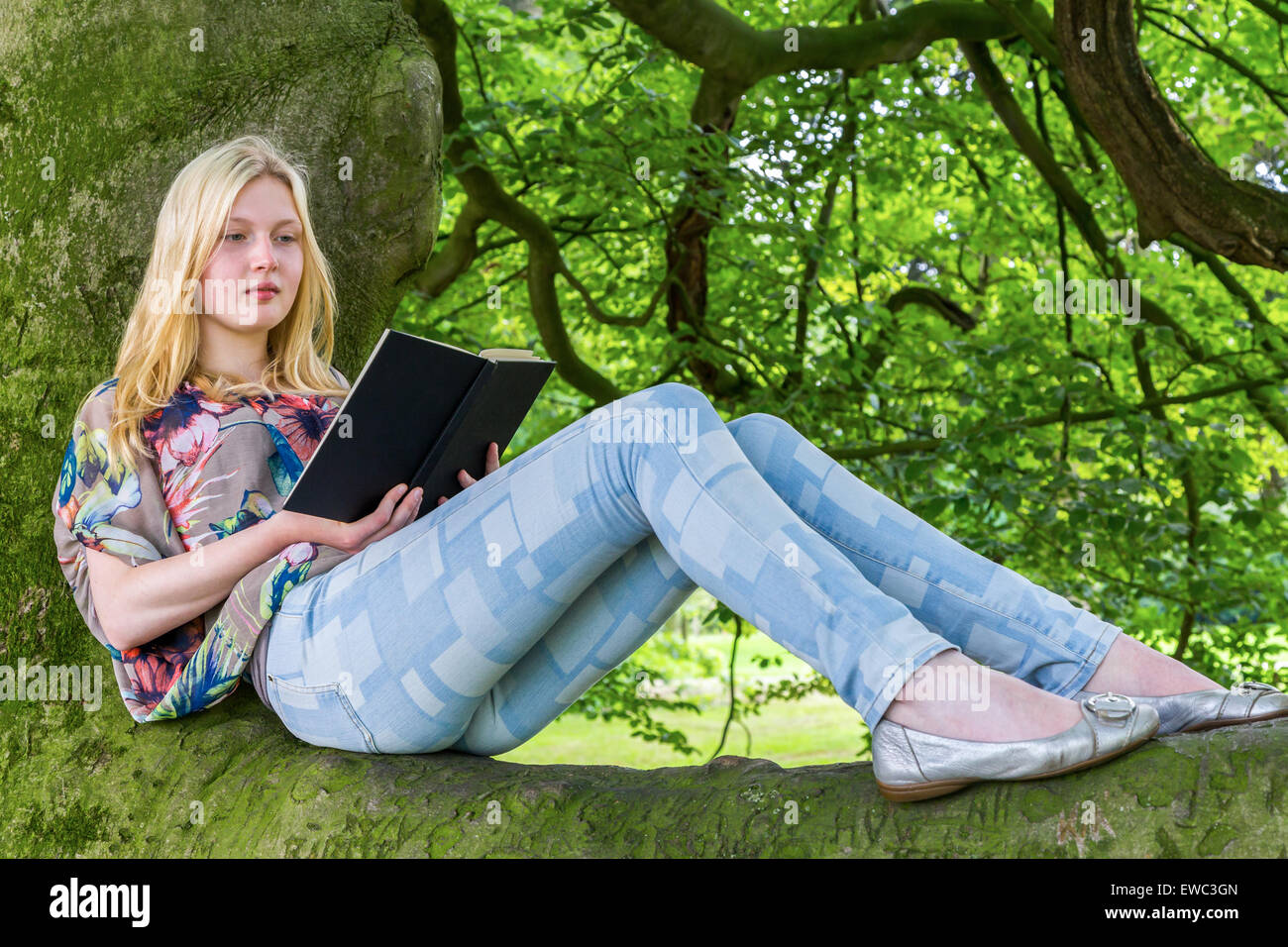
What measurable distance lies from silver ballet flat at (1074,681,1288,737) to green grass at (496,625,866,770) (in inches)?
301

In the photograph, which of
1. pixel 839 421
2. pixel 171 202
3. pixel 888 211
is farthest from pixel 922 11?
pixel 171 202

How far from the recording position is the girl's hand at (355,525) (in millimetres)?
1987

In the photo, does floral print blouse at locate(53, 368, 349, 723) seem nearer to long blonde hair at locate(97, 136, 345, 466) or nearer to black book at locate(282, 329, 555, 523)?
long blonde hair at locate(97, 136, 345, 466)

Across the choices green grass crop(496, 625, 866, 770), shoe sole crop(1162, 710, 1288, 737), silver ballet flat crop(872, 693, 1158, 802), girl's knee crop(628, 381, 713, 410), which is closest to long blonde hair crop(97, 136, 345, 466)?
girl's knee crop(628, 381, 713, 410)

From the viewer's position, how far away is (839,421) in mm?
5016

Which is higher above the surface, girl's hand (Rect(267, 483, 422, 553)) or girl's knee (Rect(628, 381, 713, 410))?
girl's knee (Rect(628, 381, 713, 410))

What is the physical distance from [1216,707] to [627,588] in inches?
37.0

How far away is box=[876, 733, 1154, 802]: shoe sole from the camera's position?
156 centimetres

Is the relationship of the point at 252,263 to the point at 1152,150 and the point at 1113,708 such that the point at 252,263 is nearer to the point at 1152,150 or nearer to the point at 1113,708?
the point at 1113,708

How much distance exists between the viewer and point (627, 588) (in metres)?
2.05

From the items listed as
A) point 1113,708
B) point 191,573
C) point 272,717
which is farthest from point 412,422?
point 1113,708

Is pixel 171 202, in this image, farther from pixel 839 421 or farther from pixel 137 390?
pixel 839 421

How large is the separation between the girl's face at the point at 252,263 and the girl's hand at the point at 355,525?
497 millimetres

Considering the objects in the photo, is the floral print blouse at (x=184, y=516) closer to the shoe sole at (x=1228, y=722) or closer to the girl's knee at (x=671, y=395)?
the girl's knee at (x=671, y=395)
